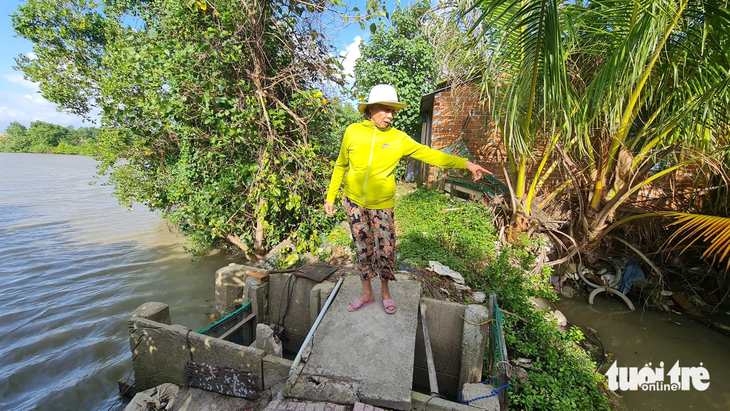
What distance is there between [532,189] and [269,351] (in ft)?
14.2

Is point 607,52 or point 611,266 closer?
point 607,52

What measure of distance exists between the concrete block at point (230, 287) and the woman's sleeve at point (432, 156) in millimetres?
2939

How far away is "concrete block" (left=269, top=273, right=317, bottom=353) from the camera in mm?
3742

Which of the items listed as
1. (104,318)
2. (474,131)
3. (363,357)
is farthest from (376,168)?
(104,318)

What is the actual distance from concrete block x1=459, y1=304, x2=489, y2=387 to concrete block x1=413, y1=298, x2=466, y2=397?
0.10 meters

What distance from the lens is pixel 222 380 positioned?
8.80ft

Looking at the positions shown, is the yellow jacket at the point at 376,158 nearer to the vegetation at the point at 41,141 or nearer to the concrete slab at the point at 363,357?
the concrete slab at the point at 363,357

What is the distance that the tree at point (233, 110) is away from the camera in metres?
4.36

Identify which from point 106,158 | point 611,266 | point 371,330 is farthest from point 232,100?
point 611,266

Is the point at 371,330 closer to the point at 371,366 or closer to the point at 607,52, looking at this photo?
the point at 371,366

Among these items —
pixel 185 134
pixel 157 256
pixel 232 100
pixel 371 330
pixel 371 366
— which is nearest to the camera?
pixel 371 366

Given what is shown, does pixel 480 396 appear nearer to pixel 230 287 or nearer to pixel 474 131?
pixel 230 287

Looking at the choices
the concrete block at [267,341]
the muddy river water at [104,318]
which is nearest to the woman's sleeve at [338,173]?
the concrete block at [267,341]

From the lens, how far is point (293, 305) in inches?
151
